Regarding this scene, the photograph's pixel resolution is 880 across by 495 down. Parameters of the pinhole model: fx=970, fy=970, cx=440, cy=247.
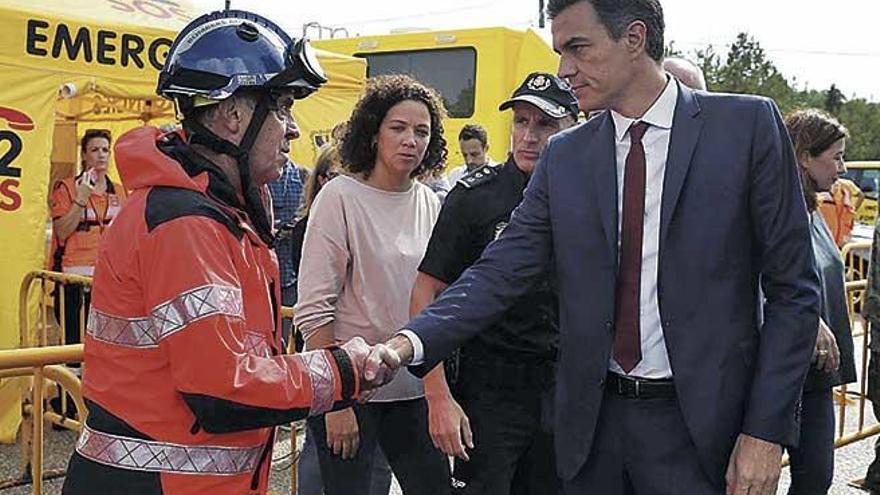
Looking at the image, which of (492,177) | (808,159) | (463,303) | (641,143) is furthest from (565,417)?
(808,159)

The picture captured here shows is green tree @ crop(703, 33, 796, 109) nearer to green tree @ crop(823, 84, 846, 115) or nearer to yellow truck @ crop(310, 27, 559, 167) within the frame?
A: green tree @ crop(823, 84, 846, 115)

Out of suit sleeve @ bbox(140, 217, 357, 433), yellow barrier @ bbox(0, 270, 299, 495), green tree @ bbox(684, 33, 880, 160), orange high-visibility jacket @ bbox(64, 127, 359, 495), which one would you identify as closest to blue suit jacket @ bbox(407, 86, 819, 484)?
orange high-visibility jacket @ bbox(64, 127, 359, 495)

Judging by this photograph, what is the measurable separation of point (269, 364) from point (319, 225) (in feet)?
4.91

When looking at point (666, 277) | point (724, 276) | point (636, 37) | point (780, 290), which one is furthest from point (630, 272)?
point (636, 37)

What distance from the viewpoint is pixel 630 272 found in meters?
2.55

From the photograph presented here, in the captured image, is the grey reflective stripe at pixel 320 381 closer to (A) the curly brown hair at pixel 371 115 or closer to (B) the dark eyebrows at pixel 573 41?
(B) the dark eyebrows at pixel 573 41

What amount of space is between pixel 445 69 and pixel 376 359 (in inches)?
445

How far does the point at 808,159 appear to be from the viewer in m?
4.34

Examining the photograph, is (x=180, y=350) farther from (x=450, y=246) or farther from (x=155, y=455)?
(x=450, y=246)

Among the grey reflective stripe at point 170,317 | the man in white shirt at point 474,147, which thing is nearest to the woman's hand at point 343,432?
the grey reflective stripe at point 170,317

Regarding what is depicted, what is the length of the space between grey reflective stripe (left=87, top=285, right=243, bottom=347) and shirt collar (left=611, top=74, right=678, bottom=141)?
1140 mm

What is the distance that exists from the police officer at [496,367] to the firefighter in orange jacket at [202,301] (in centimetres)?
108

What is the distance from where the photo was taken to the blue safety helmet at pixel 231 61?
2273 mm

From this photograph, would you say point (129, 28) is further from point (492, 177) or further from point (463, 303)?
point (463, 303)
